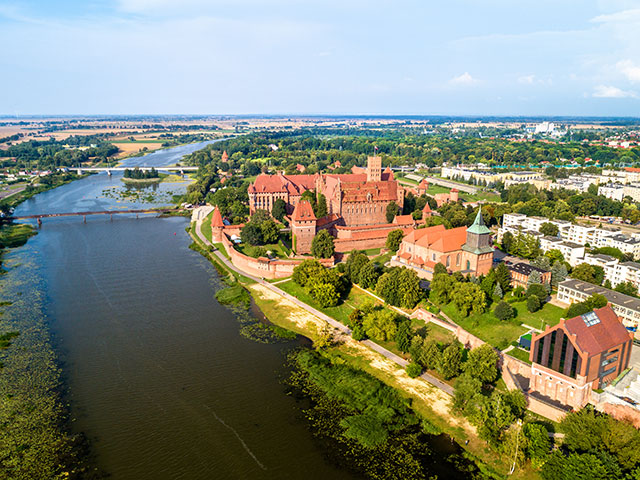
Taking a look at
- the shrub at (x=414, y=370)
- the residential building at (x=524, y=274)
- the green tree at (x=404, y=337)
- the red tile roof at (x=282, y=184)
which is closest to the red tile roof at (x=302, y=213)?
the red tile roof at (x=282, y=184)

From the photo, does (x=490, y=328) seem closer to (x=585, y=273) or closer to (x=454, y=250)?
(x=454, y=250)

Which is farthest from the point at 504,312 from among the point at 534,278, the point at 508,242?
the point at 508,242

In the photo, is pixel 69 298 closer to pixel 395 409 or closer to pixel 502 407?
pixel 395 409

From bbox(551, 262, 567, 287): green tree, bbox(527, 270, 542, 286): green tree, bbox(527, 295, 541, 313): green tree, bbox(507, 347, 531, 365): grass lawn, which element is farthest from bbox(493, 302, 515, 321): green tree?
bbox(551, 262, 567, 287): green tree

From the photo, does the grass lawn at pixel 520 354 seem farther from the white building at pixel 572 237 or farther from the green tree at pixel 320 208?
the green tree at pixel 320 208

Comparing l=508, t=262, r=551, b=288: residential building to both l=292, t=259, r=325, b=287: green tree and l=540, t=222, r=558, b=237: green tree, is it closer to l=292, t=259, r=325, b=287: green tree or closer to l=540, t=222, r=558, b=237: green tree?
l=540, t=222, r=558, b=237: green tree

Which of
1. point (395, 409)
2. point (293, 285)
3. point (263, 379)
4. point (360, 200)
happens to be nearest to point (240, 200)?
point (360, 200)
